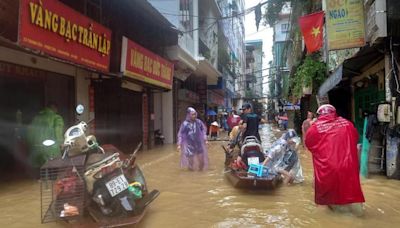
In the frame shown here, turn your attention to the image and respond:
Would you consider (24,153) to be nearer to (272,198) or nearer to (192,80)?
(272,198)

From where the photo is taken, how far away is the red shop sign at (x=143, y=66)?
12953 mm

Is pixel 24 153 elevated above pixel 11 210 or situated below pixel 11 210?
above

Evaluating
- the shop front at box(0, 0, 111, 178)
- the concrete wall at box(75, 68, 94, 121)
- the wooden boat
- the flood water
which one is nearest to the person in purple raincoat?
the flood water

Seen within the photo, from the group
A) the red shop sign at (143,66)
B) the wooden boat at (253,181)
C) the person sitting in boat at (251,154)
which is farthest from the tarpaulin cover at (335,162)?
the red shop sign at (143,66)

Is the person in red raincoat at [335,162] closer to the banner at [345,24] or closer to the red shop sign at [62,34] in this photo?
the red shop sign at [62,34]

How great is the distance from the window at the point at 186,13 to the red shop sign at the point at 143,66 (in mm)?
5238

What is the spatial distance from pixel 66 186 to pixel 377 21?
297 inches

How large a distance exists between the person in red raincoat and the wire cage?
Answer: 10.6 feet

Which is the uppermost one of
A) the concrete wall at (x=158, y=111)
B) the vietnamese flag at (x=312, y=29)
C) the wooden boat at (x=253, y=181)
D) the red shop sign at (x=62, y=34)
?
the vietnamese flag at (x=312, y=29)

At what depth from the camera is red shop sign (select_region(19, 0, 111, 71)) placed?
25.1 ft

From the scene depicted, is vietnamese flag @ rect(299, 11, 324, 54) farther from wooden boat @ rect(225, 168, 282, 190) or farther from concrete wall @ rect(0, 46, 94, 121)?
wooden boat @ rect(225, 168, 282, 190)

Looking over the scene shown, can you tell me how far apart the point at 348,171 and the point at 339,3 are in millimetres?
7245

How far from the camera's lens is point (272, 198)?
7734 mm

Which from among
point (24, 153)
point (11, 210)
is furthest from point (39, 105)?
point (11, 210)
